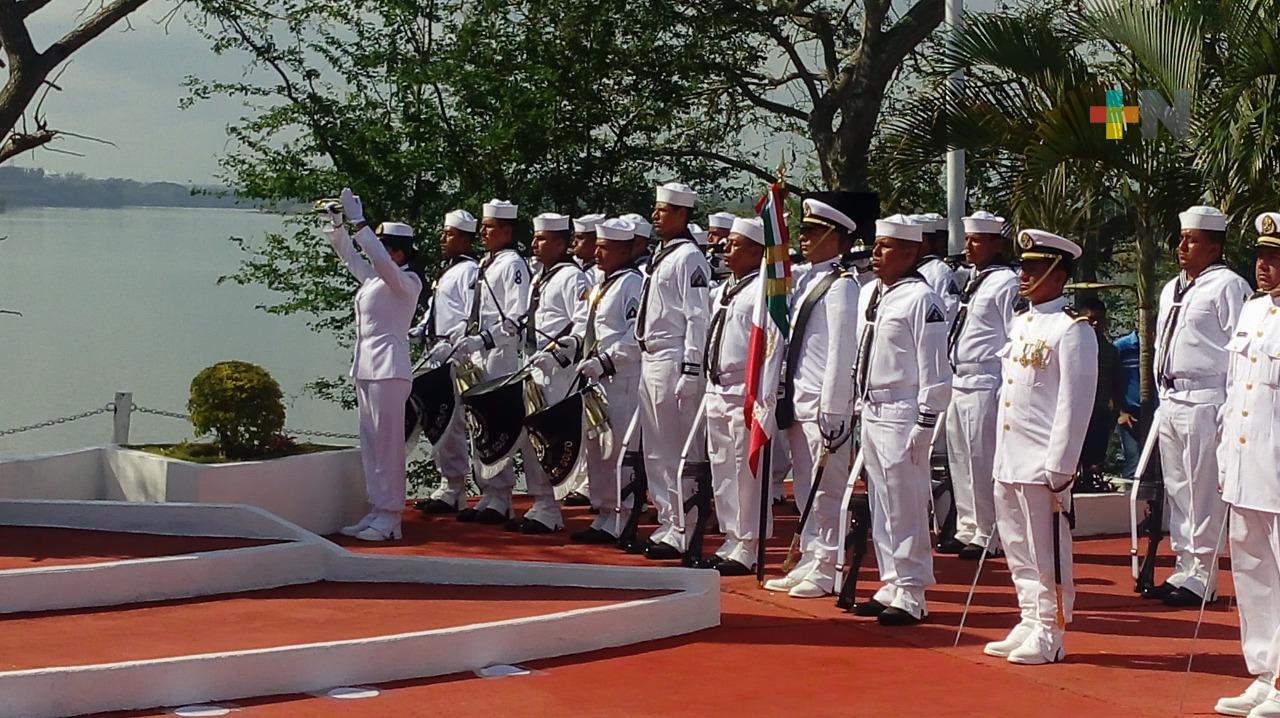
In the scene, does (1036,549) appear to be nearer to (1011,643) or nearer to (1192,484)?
(1011,643)

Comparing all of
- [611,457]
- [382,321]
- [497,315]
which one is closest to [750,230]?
[611,457]

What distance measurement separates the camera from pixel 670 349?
11.0 metres

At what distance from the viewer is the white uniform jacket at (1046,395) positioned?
26.3 ft

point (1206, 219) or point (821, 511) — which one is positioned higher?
point (1206, 219)

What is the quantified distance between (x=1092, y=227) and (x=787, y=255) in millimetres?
5691

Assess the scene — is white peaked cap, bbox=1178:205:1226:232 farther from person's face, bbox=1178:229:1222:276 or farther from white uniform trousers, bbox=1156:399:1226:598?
white uniform trousers, bbox=1156:399:1226:598

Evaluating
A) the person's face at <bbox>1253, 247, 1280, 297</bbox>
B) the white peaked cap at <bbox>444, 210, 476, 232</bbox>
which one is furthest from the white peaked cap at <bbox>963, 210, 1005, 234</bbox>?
the person's face at <bbox>1253, 247, 1280, 297</bbox>

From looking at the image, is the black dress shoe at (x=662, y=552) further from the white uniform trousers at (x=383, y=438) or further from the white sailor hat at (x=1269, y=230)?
the white sailor hat at (x=1269, y=230)

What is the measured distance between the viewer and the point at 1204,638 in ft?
29.4

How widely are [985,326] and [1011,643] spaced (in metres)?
3.52

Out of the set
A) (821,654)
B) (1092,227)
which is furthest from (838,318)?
(1092,227)

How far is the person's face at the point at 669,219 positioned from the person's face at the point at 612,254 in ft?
2.05

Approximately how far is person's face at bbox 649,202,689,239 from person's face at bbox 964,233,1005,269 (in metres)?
1.92

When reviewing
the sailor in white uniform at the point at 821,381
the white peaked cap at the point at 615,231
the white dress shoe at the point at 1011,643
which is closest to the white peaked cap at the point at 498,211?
the white peaked cap at the point at 615,231
